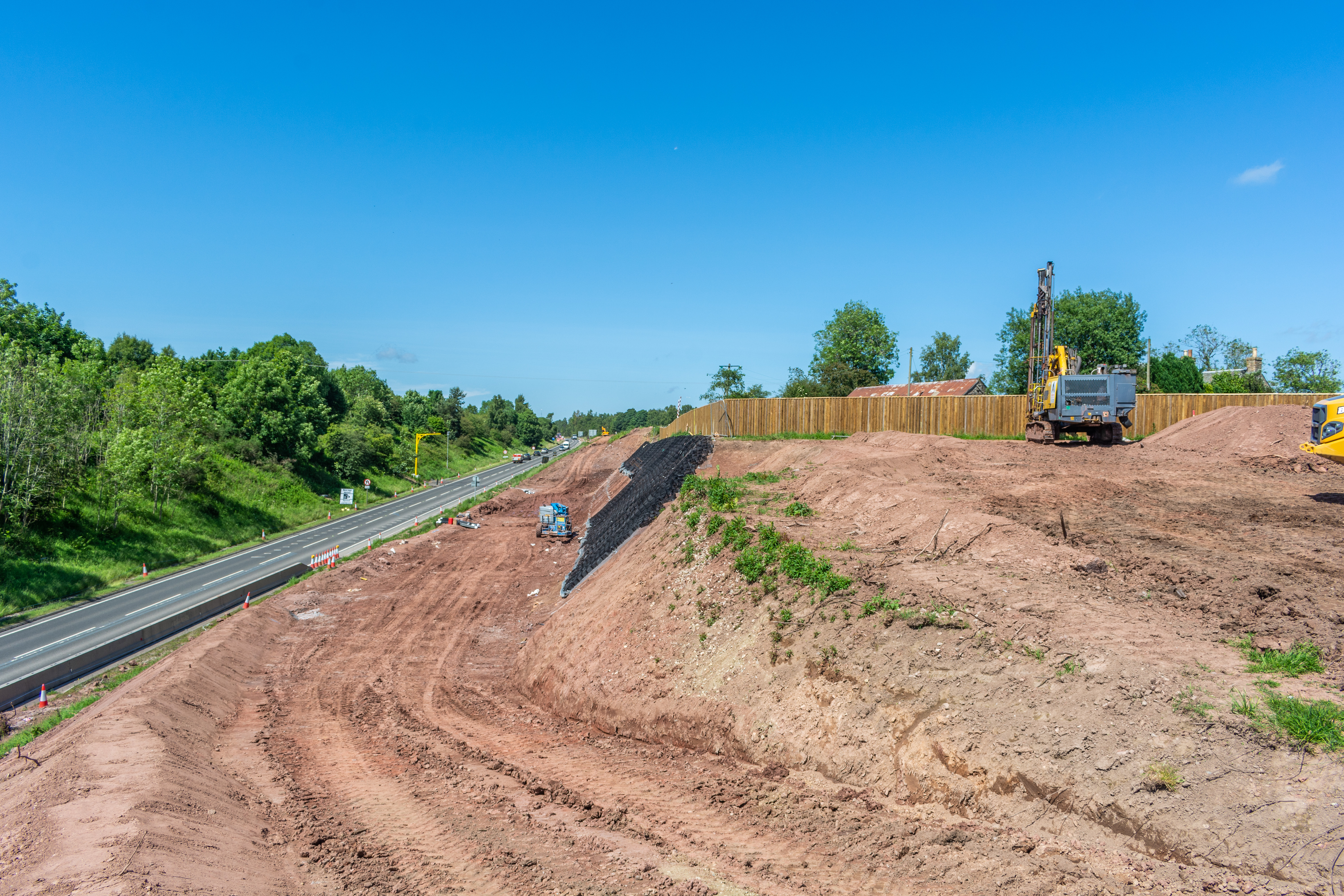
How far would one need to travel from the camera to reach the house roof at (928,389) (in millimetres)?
57125

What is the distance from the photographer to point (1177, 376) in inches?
2384

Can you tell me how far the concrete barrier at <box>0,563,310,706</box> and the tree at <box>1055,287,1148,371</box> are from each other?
237ft

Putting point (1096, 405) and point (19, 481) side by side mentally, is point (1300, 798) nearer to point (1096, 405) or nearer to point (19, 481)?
point (1096, 405)

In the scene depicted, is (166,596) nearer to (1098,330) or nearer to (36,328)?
(36,328)

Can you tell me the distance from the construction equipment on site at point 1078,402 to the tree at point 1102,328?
143ft

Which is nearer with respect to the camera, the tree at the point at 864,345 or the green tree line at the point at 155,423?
the green tree line at the point at 155,423

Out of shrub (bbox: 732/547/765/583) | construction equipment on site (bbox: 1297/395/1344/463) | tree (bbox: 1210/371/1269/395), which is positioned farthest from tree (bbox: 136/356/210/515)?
tree (bbox: 1210/371/1269/395)

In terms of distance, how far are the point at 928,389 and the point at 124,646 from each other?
57841 mm

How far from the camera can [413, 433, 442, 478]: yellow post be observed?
81.1m

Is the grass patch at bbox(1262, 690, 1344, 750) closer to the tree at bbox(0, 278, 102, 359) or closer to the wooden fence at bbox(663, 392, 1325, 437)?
the wooden fence at bbox(663, 392, 1325, 437)

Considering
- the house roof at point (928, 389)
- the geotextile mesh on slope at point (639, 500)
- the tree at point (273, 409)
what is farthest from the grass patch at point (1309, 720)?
the tree at point (273, 409)

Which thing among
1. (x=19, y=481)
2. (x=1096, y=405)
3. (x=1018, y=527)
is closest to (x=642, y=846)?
(x=1018, y=527)

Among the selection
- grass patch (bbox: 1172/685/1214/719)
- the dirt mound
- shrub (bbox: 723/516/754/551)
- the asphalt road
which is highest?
the dirt mound

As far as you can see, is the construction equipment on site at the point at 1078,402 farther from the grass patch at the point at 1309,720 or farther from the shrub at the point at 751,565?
the grass patch at the point at 1309,720
